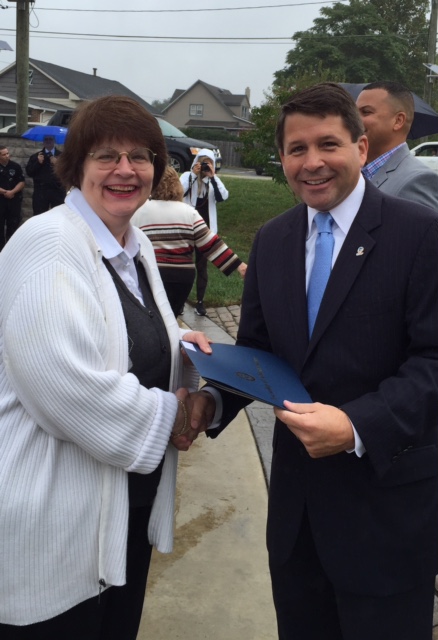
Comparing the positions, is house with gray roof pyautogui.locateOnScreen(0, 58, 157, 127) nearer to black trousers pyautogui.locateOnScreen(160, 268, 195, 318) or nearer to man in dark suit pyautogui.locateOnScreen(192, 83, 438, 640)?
black trousers pyautogui.locateOnScreen(160, 268, 195, 318)

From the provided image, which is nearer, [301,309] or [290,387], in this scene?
[290,387]

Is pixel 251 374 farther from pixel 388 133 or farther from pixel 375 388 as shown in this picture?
pixel 388 133

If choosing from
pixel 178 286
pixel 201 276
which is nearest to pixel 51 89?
pixel 201 276

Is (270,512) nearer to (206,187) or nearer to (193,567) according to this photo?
(193,567)

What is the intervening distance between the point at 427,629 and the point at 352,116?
1.46 m

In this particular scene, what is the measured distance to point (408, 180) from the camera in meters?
3.43

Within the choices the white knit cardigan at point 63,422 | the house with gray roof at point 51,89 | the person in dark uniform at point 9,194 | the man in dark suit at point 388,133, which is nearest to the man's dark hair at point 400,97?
the man in dark suit at point 388,133

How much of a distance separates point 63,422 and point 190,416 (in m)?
0.47

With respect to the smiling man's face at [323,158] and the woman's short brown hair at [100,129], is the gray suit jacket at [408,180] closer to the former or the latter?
the smiling man's face at [323,158]

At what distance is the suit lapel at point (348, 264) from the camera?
6.18 feet

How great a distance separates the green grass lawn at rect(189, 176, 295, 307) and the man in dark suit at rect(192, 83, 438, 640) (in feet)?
22.5

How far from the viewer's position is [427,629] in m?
2.01

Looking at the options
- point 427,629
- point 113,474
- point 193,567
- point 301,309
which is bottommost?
point 193,567

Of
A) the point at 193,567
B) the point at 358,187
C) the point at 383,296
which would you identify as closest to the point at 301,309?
the point at 383,296
